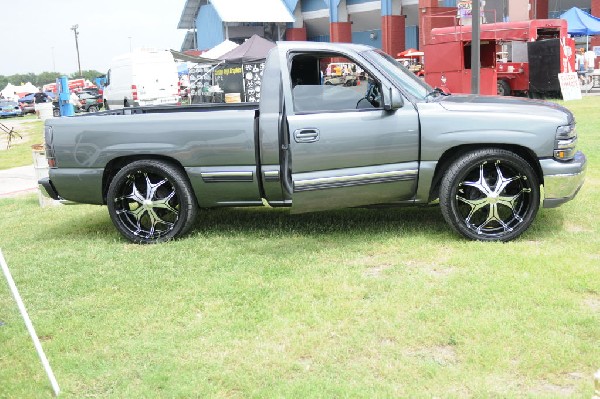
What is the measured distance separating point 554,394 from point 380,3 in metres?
44.5

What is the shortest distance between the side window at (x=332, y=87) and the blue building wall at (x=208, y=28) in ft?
154

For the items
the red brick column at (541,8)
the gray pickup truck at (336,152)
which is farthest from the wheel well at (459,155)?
the red brick column at (541,8)

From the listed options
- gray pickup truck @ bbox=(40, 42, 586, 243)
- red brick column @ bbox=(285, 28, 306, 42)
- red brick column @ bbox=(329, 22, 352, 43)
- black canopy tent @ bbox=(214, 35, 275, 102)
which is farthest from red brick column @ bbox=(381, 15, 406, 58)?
gray pickup truck @ bbox=(40, 42, 586, 243)

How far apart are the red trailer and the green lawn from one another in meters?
14.6

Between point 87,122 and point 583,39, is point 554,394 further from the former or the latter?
point 583,39

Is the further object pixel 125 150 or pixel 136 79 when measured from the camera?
pixel 136 79

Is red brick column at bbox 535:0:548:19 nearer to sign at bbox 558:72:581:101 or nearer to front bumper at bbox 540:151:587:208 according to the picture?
sign at bbox 558:72:581:101

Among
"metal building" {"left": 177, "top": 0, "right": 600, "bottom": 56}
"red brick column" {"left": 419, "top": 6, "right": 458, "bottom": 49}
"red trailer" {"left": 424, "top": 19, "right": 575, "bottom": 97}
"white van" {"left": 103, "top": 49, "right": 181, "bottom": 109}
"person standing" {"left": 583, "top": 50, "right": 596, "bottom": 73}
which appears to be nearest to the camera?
"red trailer" {"left": 424, "top": 19, "right": 575, "bottom": 97}

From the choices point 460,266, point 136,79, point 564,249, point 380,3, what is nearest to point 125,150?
point 460,266

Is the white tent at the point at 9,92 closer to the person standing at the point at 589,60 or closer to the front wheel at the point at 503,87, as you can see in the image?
the person standing at the point at 589,60

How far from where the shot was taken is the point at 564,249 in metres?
5.39

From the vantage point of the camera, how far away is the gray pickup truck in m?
5.70

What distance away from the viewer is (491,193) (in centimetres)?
573

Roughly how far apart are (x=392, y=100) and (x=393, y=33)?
39687 millimetres
